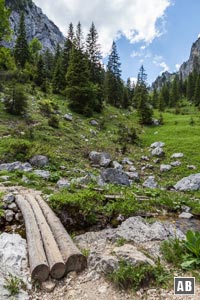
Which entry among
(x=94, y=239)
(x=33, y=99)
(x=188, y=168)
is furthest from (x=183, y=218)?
(x=33, y=99)

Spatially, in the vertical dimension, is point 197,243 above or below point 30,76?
below

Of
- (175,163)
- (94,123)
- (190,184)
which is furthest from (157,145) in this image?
(190,184)

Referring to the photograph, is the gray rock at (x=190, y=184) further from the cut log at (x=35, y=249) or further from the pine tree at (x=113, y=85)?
the pine tree at (x=113, y=85)

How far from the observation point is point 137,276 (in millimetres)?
4762

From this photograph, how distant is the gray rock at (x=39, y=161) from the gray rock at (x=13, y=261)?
659cm

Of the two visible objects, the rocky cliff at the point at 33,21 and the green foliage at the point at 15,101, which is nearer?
the green foliage at the point at 15,101

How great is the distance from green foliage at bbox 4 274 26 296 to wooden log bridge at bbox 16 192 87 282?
271mm

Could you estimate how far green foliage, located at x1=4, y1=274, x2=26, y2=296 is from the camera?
449 centimetres

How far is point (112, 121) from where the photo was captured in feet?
102

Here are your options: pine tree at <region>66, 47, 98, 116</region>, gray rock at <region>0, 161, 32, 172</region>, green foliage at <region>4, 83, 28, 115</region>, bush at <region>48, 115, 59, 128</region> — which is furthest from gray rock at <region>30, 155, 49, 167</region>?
pine tree at <region>66, 47, 98, 116</region>

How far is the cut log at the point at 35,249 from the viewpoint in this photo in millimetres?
4941

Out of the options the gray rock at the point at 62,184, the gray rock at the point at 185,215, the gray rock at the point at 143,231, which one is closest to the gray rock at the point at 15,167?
the gray rock at the point at 62,184

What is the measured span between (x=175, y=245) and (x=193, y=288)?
1.25 meters

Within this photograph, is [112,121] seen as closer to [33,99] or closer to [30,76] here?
[33,99]
